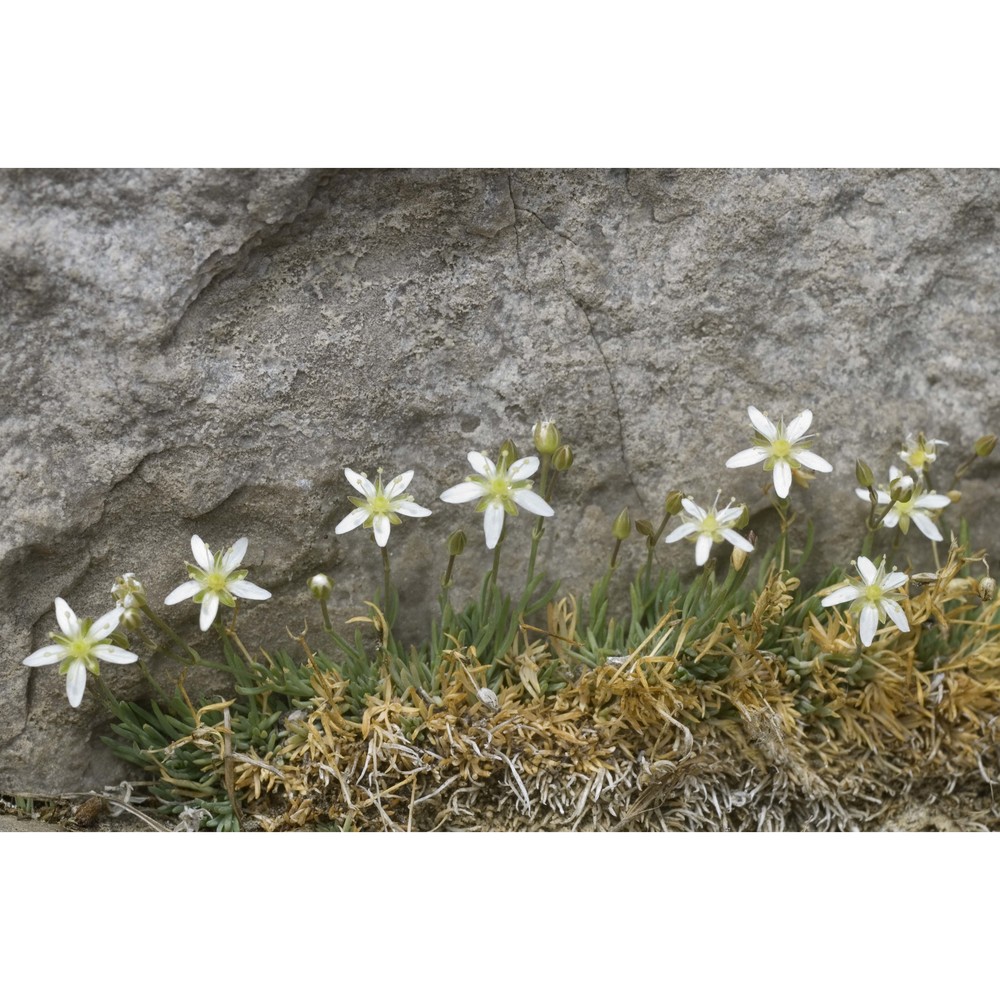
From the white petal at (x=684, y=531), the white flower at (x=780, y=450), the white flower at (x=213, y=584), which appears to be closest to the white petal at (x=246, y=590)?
the white flower at (x=213, y=584)

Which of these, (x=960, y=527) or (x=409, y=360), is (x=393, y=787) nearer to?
(x=409, y=360)

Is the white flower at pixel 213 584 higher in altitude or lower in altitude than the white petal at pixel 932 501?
lower

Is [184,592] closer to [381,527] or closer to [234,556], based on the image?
[234,556]

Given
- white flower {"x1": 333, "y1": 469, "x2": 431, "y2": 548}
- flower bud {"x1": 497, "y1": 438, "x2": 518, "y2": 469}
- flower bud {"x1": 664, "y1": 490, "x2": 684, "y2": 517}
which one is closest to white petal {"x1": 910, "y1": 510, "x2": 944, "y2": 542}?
flower bud {"x1": 664, "y1": 490, "x2": 684, "y2": 517}

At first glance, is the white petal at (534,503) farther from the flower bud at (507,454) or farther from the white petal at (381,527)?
the white petal at (381,527)

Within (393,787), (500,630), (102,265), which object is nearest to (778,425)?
(500,630)

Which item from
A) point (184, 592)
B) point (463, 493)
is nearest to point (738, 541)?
point (463, 493)
